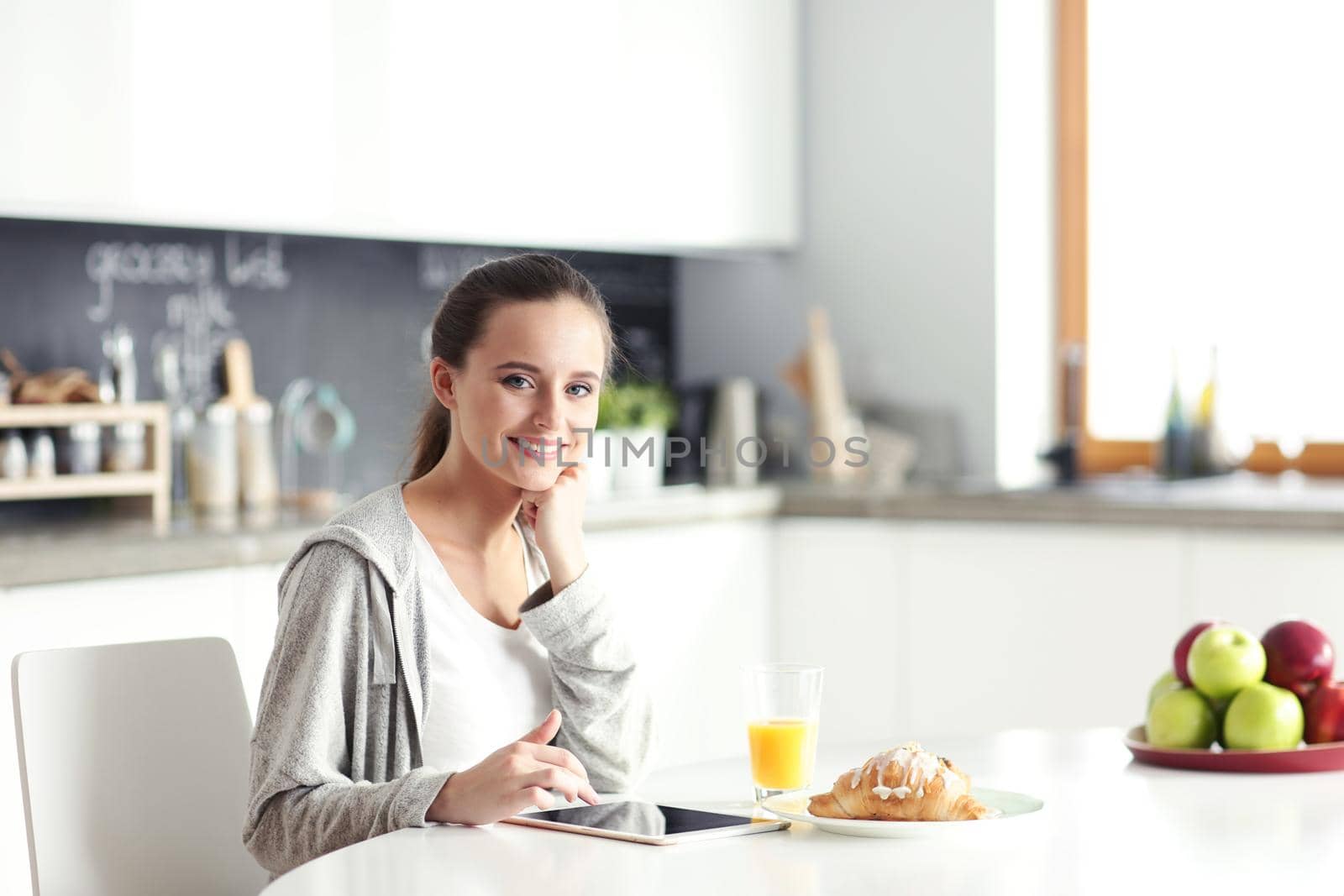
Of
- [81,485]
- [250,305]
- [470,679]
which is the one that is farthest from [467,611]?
[250,305]

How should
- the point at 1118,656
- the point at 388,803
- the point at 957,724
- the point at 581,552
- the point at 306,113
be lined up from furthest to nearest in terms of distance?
the point at 957,724, the point at 1118,656, the point at 306,113, the point at 581,552, the point at 388,803

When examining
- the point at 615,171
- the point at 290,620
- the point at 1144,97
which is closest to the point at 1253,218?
the point at 1144,97

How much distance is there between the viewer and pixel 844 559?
11.4 feet

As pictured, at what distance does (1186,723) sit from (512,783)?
666 millimetres

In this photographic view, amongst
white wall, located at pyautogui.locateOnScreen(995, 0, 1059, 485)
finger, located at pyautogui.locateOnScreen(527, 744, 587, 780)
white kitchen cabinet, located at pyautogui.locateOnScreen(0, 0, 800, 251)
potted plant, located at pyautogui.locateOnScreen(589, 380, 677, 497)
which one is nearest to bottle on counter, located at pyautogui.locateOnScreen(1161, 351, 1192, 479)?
white wall, located at pyautogui.locateOnScreen(995, 0, 1059, 485)

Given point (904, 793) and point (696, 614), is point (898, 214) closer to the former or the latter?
point (696, 614)

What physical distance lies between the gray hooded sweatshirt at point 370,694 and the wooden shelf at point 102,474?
4.02 feet

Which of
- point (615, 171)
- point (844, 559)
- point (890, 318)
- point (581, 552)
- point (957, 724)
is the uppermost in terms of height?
point (615, 171)

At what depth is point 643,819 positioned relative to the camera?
1.34 meters

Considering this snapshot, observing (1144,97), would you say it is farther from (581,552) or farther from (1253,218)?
(581,552)

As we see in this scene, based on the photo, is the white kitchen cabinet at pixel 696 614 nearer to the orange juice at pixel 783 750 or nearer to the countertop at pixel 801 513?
the countertop at pixel 801 513

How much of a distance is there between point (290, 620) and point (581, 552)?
0.27 metres

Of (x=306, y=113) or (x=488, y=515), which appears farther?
(x=306, y=113)

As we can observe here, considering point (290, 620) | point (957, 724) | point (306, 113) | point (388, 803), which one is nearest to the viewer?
point (388, 803)
